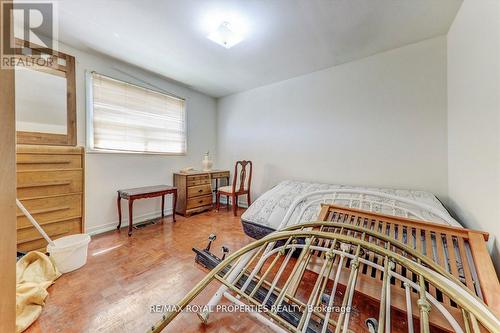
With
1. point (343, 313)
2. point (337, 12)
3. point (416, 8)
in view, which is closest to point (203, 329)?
point (343, 313)

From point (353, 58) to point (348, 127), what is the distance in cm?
98

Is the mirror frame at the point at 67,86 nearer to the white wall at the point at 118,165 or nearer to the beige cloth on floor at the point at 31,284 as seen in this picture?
the white wall at the point at 118,165

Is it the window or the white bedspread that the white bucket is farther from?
the white bedspread

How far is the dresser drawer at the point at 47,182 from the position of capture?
6.14 ft

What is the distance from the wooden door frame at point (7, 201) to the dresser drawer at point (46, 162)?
68.2 inches

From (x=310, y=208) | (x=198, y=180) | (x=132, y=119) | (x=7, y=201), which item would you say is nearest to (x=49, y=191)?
(x=132, y=119)

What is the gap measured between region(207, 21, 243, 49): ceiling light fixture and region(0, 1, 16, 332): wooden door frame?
1.83 meters

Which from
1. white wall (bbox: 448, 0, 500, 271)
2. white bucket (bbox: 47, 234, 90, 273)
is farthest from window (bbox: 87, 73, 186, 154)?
white wall (bbox: 448, 0, 500, 271)

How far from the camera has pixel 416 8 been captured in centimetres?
179

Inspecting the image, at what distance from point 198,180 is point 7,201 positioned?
289 cm

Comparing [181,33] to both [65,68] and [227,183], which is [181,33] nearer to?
[65,68]

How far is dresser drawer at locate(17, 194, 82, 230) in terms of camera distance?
1.88 meters

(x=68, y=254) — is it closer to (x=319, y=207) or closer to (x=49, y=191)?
(x=49, y=191)

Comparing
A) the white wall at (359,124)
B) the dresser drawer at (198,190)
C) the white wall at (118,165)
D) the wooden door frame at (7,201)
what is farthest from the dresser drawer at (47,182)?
the white wall at (359,124)
